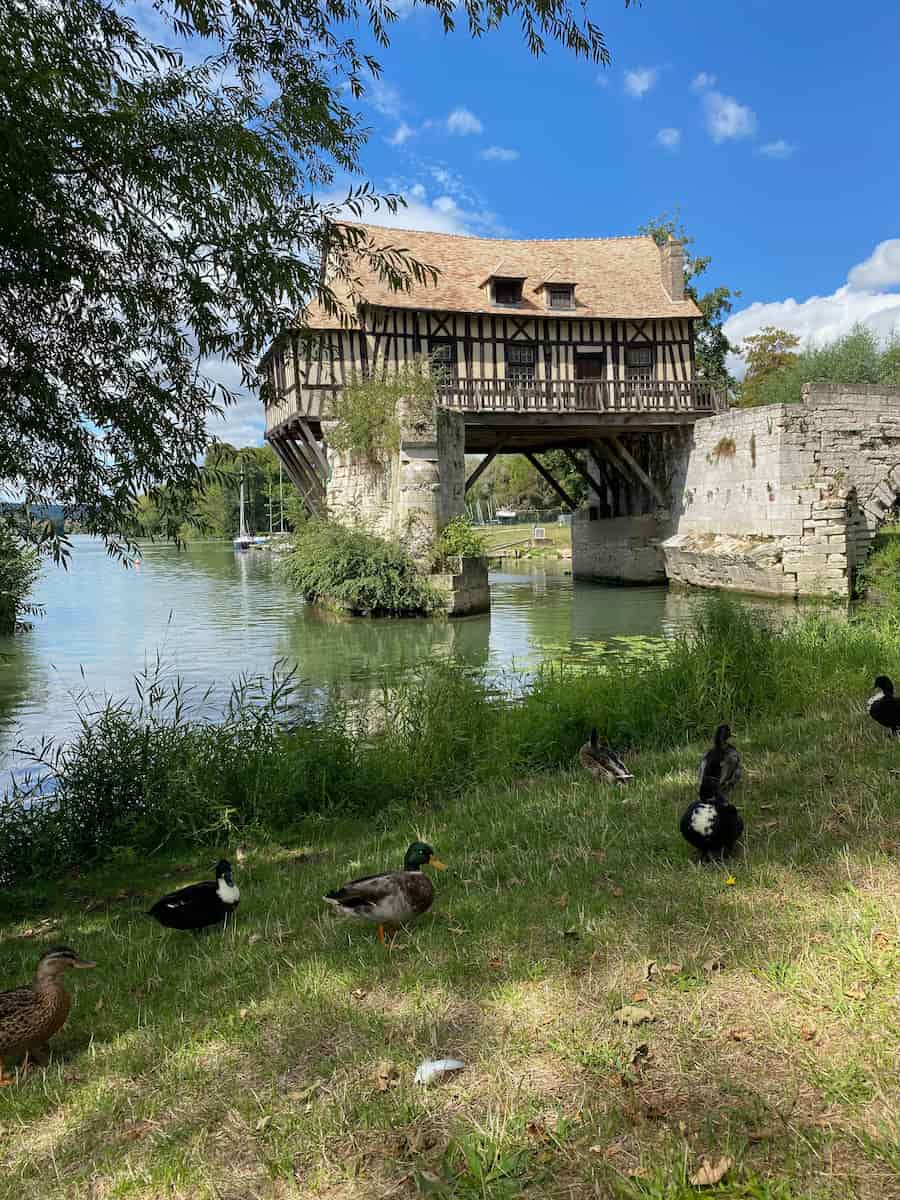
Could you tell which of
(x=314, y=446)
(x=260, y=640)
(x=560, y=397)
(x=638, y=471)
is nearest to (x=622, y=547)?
(x=638, y=471)

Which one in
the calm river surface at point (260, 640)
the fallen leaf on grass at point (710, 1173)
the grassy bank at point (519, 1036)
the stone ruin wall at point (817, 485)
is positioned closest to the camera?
the fallen leaf on grass at point (710, 1173)

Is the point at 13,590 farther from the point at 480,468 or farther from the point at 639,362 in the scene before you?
the point at 639,362

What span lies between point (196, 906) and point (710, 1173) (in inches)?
101

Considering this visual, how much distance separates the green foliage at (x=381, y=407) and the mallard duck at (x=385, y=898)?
57.5ft

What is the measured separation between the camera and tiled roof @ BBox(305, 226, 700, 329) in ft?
82.1

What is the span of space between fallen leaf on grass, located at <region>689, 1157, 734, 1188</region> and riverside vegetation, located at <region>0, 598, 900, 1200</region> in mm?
29

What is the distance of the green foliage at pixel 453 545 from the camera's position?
20109mm

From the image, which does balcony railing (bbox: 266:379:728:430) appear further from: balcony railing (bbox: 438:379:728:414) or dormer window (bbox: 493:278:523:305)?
dormer window (bbox: 493:278:523:305)

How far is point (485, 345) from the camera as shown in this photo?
1001 inches

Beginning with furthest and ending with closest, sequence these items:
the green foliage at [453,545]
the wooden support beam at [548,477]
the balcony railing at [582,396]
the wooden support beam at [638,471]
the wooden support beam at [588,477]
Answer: the wooden support beam at [588,477] → the wooden support beam at [548,477] → the wooden support beam at [638,471] → the balcony railing at [582,396] → the green foliage at [453,545]

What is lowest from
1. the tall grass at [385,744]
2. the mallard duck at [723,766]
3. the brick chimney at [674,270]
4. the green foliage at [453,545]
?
the tall grass at [385,744]

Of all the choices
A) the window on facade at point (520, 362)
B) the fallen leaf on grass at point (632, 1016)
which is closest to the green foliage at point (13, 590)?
the window on facade at point (520, 362)

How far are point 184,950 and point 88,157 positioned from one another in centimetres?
410

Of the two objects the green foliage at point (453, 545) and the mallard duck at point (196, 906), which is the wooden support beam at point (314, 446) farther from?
the mallard duck at point (196, 906)
